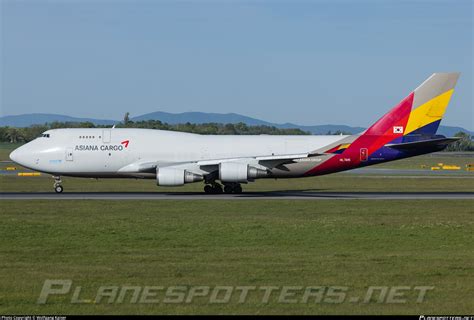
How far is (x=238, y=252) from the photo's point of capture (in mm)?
22172

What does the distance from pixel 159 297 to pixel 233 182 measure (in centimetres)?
3003

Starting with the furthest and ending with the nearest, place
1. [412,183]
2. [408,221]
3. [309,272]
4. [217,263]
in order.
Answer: [412,183] → [408,221] → [217,263] → [309,272]

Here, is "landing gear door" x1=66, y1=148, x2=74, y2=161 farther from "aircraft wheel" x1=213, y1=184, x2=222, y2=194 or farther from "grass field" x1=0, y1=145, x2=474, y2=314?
"grass field" x1=0, y1=145, x2=474, y2=314

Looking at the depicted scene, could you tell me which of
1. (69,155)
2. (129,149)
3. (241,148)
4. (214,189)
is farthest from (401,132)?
(69,155)

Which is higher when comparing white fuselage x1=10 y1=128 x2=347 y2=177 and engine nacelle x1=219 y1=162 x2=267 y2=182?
white fuselage x1=10 y1=128 x2=347 y2=177

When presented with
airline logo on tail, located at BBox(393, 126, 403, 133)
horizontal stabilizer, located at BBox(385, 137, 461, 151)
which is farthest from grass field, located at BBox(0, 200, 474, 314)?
airline logo on tail, located at BBox(393, 126, 403, 133)

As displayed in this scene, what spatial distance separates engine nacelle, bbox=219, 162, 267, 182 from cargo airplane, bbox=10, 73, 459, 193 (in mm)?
1086

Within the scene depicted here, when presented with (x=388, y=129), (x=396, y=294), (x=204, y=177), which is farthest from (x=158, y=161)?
(x=396, y=294)

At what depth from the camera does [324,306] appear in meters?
15.1

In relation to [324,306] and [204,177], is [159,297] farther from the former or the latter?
[204,177]

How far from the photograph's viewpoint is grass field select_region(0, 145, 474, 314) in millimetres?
15430

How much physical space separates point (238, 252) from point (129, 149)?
25809mm

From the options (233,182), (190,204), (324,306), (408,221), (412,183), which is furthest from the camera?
(412,183)

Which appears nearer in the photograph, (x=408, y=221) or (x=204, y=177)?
(x=408, y=221)
